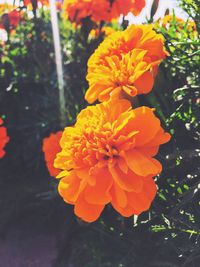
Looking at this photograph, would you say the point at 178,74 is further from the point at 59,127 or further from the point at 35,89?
the point at 35,89

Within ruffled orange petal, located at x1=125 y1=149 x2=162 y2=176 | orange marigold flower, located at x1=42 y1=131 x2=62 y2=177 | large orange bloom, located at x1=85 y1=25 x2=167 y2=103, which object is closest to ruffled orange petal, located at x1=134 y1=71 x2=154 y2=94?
large orange bloom, located at x1=85 y1=25 x2=167 y2=103

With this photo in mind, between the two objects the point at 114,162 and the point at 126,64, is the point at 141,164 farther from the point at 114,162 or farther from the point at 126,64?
the point at 126,64

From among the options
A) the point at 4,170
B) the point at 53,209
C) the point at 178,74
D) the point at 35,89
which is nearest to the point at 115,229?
the point at 53,209

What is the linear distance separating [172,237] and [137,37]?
41cm

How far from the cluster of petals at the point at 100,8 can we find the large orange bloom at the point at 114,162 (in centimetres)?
51

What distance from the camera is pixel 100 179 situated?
0.82 meters

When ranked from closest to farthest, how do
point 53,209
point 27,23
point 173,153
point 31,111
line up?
point 173,153
point 53,209
point 31,111
point 27,23

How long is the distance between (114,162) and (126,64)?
22 centimetres

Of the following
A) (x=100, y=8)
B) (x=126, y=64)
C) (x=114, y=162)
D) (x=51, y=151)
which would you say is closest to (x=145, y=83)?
(x=126, y=64)

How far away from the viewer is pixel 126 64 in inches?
36.6

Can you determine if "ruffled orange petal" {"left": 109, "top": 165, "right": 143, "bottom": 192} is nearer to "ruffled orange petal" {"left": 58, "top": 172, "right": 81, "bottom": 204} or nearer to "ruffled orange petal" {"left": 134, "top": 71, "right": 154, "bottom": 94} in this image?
"ruffled orange petal" {"left": 58, "top": 172, "right": 81, "bottom": 204}

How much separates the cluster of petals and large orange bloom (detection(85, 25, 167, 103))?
0.29m

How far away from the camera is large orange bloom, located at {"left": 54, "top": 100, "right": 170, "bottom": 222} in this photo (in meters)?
0.79

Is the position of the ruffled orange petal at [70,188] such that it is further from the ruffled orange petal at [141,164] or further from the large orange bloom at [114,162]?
the ruffled orange petal at [141,164]
